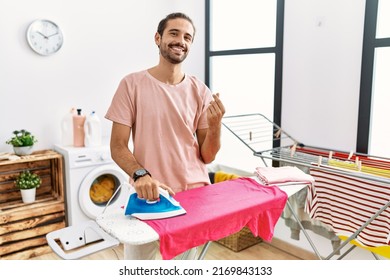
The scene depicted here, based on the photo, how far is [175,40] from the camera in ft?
5.21

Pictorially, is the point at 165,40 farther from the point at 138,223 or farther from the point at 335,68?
the point at 335,68

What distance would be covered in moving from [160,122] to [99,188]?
186 cm

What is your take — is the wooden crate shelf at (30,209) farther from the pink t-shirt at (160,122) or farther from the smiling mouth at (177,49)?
the smiling mouth at (177,49)

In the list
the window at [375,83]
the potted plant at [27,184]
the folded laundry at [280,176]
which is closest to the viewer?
the folded laundry at [280,176]

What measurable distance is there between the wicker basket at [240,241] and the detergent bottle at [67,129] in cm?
153

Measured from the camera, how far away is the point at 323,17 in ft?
8.38

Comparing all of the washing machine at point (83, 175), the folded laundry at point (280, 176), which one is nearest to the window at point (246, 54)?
the folded laundry at point (280, 176)

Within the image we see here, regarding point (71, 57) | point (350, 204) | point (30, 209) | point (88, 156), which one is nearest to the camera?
point (350, 204)

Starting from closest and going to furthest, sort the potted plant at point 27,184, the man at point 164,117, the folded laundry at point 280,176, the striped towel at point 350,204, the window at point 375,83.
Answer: the man at point 164,117, the folded laundry at point 280,176, the striped towel at point 350,204, the window at point 375,83, the potted plant at point 27,184

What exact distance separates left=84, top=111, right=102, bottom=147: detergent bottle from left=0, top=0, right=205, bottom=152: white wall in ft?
0.91

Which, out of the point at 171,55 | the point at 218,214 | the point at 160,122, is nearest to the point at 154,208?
the point at 218,214

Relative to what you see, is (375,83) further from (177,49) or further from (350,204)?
(177,49)

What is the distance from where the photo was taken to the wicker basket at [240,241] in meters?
3.02

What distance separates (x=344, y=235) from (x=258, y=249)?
1.04 m
